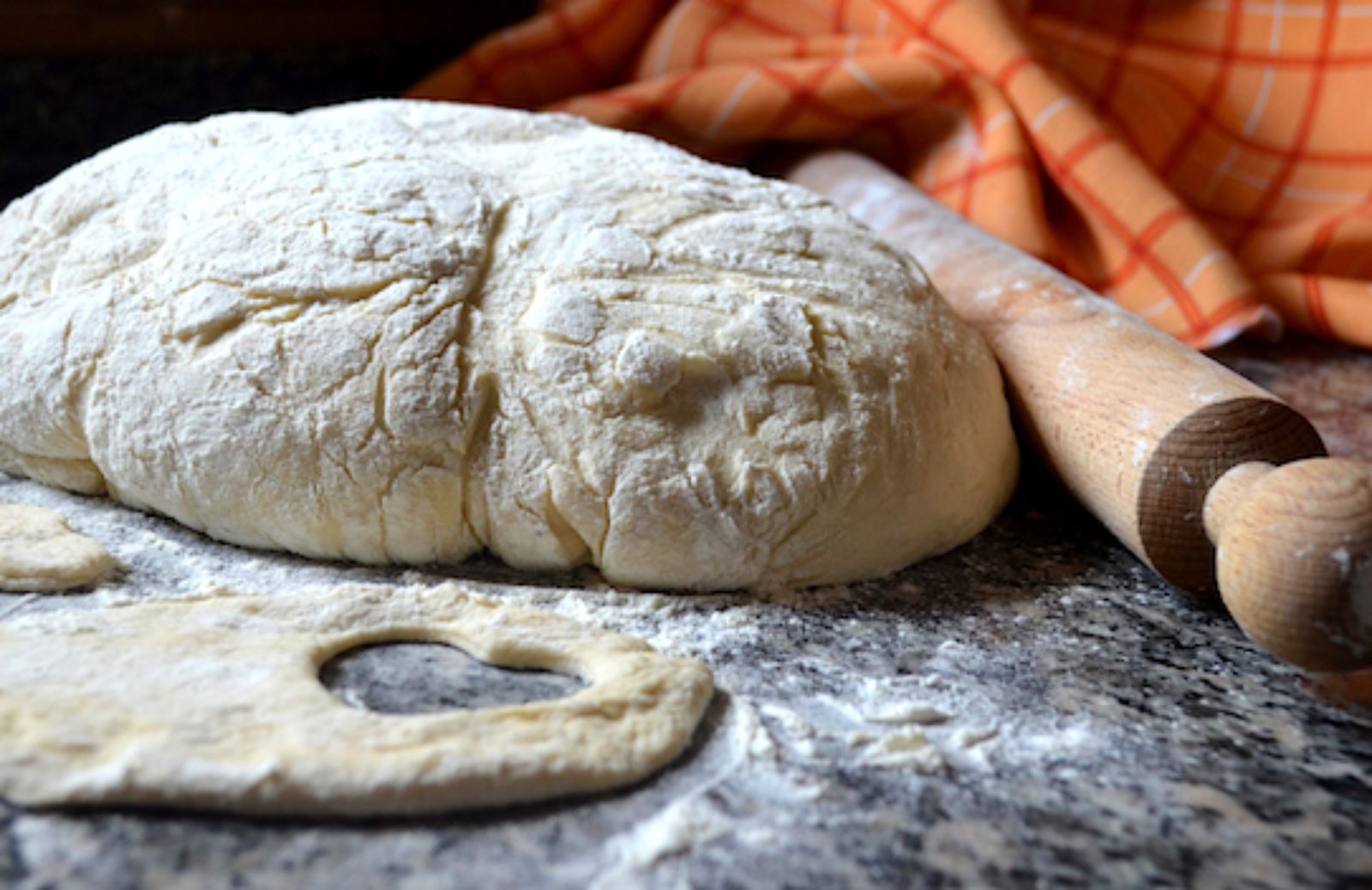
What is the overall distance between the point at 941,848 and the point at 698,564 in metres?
0.37

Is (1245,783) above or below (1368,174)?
below

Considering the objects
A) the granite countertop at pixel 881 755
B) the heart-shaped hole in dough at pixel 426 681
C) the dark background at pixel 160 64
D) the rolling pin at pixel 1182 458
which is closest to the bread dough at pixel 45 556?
the granite countertop at pixel 881 755

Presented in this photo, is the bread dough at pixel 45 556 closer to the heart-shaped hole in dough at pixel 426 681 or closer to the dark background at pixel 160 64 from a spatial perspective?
the heart-shaped hole in dough at pixel 426 681

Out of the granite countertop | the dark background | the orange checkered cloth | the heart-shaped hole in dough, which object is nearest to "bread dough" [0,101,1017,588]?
the granite countertop

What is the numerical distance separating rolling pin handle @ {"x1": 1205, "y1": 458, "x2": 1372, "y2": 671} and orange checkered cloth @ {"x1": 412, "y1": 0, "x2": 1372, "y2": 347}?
3.29 ft

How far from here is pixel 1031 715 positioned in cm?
96

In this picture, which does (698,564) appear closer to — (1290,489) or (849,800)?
(849,800)

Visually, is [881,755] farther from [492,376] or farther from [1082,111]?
[1082,111]

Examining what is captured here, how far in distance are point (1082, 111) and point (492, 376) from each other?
51.8 inches

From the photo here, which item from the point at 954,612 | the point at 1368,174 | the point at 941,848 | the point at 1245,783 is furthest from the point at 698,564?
the point at 1368,174

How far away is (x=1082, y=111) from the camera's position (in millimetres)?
1963

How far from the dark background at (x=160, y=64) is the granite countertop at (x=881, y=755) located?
3.78 feet

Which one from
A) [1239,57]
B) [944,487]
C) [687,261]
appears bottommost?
[944,487]

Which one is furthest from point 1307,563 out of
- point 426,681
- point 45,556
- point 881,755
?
point 45,556
